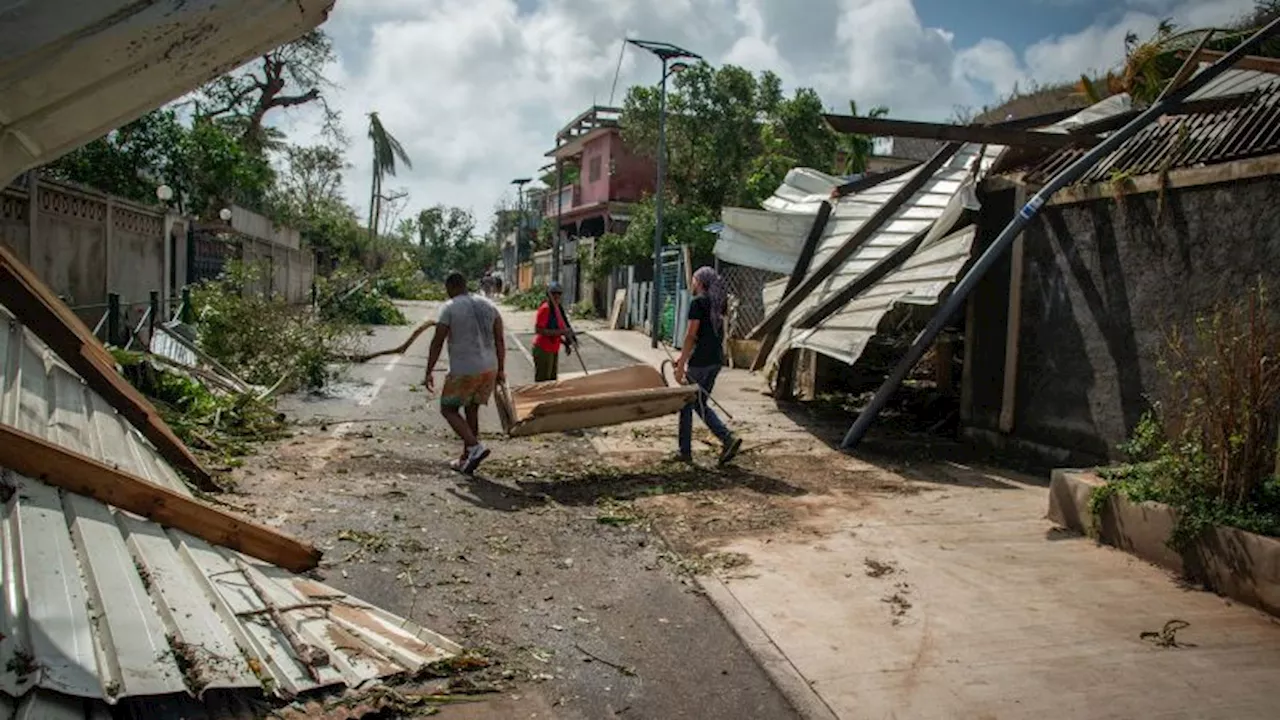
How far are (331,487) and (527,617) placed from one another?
2.89m

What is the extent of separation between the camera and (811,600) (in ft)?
14.7

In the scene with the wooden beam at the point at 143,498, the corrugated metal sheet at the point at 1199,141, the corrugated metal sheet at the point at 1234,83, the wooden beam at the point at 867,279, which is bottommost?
the wooden beam at the point at 143,498

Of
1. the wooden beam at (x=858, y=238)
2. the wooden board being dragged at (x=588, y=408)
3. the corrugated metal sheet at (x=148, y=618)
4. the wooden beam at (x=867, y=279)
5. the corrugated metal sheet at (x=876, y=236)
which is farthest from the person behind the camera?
the wooden beam at (x=858, y=238)

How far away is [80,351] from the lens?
5734 mm

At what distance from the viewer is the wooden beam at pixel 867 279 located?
9148 mm

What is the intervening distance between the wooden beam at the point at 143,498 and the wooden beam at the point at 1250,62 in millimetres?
7570

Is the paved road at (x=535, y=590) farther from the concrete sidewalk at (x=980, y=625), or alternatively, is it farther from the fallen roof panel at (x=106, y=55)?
the fallen roof panel at (x=106, y=55)

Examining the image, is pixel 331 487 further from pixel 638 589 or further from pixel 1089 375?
pixel 1089 375

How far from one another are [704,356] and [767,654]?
4.31 m

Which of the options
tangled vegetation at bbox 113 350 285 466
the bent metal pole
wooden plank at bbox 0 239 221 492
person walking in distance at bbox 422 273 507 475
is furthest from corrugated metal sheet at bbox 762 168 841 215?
wooden plank at bbox 0 239 221 492

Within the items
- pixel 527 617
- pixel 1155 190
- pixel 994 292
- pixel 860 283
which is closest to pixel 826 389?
pixel 860 283

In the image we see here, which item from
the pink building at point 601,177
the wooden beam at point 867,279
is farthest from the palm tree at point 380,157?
the wooden beam at point 867,279

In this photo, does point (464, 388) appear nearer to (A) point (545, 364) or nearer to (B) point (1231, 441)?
(A) point (545, 364)

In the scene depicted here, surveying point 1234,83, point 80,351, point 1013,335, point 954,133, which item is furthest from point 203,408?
point 1234,83
